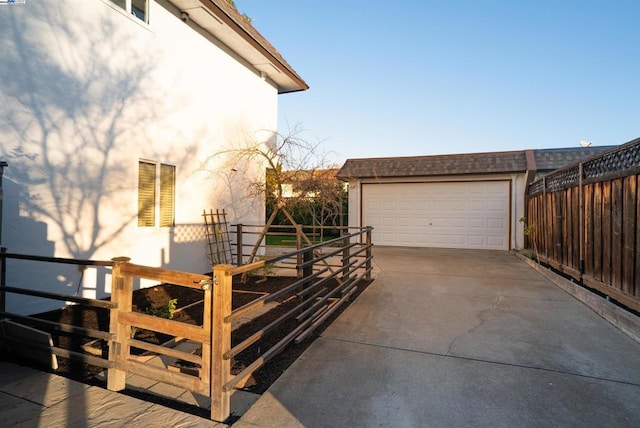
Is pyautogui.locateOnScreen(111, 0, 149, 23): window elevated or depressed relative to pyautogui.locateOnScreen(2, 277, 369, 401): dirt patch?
elevated

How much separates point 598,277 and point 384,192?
829cm

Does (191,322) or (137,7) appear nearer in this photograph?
(191,322)

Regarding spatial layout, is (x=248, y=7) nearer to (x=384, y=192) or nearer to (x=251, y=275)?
(x=384, y=192)

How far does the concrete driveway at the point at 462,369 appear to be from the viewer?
2.23 metres

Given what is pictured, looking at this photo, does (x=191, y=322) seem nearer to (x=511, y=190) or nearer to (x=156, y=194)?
(x=156, y=194)

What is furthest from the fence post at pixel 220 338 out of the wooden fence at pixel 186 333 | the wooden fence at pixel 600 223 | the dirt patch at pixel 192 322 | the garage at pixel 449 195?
the garage at pixel 449 195

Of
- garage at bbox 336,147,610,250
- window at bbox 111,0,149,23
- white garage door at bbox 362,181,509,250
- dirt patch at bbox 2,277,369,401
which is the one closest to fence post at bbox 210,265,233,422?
dirt patch at bbox 2,277,369,401

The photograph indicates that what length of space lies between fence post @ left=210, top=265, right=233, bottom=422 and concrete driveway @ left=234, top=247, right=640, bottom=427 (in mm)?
206

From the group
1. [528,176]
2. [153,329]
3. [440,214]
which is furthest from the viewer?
[440,214]

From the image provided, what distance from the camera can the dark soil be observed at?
2912 mm

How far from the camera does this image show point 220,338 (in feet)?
6.97

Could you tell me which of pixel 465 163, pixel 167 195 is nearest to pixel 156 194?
pixel 167 195

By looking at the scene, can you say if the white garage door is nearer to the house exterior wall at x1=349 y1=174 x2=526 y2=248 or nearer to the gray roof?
the house exterior wall at x1=349 y1=174 x2=526 y2=248

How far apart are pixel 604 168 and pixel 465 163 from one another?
7.23 metres
